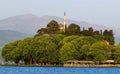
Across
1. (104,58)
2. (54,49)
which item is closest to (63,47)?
(54,49)

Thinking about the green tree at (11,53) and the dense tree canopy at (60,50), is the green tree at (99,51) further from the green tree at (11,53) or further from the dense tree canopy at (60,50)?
the green tree at (11,53)

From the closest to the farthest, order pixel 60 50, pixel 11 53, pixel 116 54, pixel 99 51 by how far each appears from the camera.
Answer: pixel 99 51
pixel 116 54
pixel 60 50
pixel 11 53

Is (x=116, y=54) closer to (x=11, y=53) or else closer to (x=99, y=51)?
(x=99, y=51)

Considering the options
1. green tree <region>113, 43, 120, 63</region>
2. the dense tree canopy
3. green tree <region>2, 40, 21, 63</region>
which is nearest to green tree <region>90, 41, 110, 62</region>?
the dense tree canopy

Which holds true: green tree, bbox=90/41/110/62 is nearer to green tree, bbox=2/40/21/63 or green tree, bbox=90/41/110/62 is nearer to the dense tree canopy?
the dense tree canopy

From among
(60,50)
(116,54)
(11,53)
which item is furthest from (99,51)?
(11,53)

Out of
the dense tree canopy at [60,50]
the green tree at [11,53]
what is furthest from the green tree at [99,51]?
the green tree at [11,53]

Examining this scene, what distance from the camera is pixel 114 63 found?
176125mm

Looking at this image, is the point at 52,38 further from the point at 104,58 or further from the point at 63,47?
the point at 104,58

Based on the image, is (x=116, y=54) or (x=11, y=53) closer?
(x=116, y=54)

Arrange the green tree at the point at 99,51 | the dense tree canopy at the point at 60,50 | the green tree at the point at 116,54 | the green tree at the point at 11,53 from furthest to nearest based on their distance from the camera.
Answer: the green tree at the point at 11,53 < the green tree at the point at 116,54 < the dense tree canopy at the point at 60,50 < the green tree at the point at 99,51

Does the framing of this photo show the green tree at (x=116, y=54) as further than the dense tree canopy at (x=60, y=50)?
Yes

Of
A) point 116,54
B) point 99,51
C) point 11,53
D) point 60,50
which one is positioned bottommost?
point 116,54

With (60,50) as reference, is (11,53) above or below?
below
